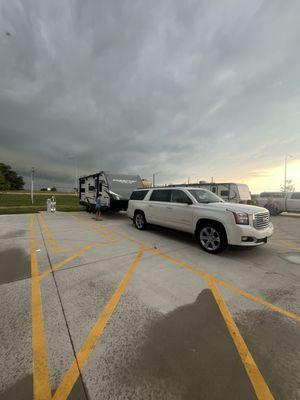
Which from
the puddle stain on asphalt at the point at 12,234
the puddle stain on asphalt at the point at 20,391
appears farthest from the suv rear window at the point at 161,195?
the puddle stain on asphalt at the point at 20,391

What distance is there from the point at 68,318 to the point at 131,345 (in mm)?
979

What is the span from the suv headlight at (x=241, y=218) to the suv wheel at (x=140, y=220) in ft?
13.1

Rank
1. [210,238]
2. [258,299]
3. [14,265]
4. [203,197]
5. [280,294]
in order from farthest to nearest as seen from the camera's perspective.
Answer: [203,197]
[210,238]
[14,265]
[280,294]
[258,299]

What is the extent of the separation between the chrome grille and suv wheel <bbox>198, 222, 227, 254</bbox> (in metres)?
0.85

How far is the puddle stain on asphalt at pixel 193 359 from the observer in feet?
5.37

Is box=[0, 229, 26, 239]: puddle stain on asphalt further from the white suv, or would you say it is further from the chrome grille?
the chrome grille

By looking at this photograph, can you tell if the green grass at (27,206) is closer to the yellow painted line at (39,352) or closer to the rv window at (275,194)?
the yellow painted line at (39,352)

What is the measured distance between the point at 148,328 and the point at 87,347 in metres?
0.73

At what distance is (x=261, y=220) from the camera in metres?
5.00

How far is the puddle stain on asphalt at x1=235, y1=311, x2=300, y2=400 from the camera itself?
1.70m

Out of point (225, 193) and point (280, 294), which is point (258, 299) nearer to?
point (280, 294)

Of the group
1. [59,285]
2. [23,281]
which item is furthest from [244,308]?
[23,281]

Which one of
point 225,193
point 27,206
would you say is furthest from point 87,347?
point 27,206

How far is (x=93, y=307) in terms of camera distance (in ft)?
9.02
